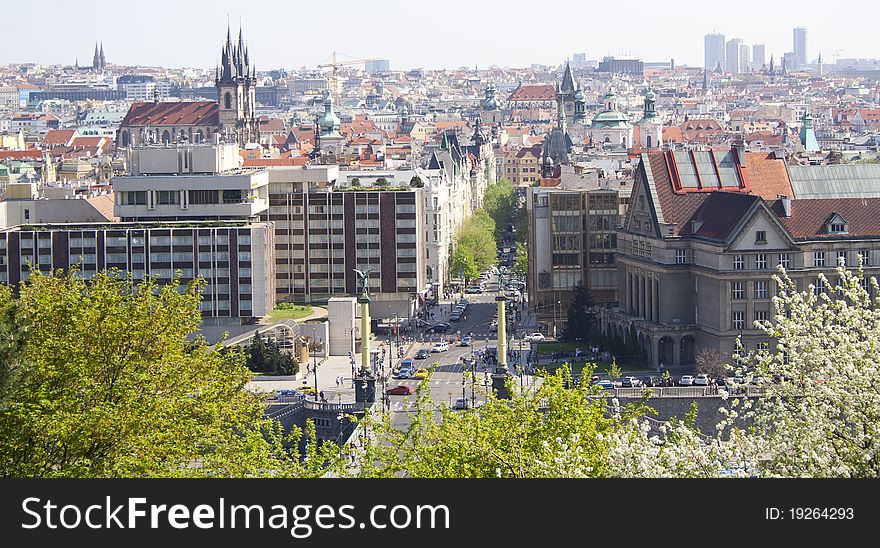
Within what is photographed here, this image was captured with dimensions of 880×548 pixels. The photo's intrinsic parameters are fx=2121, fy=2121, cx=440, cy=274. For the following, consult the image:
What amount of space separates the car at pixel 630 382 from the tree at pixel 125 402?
92.5ft

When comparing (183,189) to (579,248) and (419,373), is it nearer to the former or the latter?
(419,373)

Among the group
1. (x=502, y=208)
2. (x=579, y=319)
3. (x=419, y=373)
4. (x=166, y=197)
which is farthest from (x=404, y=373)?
(x=502, y=208)

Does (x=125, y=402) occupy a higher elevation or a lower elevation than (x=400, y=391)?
higher

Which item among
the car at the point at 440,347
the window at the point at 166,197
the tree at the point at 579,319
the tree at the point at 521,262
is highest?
the window at the point at 166,197

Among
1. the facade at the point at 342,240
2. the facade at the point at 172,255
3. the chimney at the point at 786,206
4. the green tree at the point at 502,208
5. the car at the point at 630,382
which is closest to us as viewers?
the car at the point at 630,382

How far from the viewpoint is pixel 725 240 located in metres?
83.6

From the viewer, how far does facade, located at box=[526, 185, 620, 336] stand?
98625 millimetres

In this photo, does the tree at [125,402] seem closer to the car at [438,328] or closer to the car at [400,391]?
the car at [400,391]

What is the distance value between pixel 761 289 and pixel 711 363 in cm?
442

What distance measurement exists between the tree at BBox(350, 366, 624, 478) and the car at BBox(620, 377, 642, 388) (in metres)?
34.9

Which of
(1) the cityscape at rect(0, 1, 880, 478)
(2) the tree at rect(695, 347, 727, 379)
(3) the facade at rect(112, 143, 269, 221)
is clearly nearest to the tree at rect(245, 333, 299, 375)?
(1) the cityscape at rect(0, 1, 880, 478)

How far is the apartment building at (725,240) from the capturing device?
8381cm

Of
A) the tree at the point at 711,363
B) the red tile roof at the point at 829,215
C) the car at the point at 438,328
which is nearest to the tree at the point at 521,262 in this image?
the car at the point at 438,328
